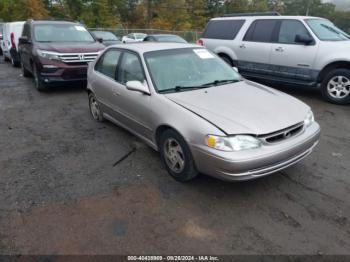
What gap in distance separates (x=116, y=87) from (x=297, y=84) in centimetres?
458

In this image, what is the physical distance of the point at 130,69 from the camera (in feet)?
14.0

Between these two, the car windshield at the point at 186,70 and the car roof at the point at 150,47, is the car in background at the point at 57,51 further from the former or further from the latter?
the car windshield at the point at 186,70

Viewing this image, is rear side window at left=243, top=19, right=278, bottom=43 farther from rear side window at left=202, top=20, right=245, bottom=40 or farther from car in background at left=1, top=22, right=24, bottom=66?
car in background at left=1, top=22, right=24, bottom=66

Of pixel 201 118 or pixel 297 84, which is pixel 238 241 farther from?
pixel 297 84

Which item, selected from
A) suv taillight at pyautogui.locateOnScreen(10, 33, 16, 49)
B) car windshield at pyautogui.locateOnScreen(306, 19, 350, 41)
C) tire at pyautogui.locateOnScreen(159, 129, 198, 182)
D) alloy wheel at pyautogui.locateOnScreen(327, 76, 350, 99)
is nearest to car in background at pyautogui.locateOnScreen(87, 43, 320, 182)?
tire at pyautogui.locateOnScreen(159, 129, 198, 182)

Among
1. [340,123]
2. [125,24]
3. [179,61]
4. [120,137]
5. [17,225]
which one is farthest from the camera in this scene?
[125,24]

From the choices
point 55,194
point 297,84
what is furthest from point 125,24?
point 55,194

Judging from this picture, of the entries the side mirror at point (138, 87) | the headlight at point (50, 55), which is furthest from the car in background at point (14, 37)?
the side mirror at point (138, 87)

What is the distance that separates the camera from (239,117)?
3135 millimetres

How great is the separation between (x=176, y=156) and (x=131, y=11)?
1999 inches

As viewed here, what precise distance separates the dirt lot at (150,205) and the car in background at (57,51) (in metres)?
3.10

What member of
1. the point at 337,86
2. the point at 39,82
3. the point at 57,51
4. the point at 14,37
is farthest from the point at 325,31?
the point at 14,37

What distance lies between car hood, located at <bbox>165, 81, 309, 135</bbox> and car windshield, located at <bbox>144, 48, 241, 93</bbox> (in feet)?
0.65

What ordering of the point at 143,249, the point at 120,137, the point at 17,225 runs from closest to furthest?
the point at 143,249 < the point at 17,225 < the point at 120,137
